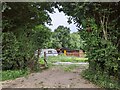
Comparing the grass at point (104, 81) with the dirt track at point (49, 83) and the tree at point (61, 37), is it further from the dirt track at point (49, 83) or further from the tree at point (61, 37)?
the tree at point (61, 37)

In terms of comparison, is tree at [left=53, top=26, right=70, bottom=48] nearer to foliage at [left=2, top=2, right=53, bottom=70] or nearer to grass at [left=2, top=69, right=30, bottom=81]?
foliage at [left=2, top=2, right=53, bottom=70]

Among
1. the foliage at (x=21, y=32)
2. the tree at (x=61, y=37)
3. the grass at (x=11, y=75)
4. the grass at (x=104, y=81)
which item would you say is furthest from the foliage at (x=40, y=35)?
the tree at (x=61, y=37)

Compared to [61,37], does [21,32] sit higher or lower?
lower

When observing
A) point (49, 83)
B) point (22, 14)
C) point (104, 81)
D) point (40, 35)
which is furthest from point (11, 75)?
point (40, 35)

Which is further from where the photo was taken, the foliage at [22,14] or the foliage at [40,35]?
the foliage at [40,35]

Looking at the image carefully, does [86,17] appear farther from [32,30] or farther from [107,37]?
[32,30]

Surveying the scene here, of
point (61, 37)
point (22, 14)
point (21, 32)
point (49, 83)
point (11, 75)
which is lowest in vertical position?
point (49, 83)

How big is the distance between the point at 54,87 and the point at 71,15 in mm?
4005

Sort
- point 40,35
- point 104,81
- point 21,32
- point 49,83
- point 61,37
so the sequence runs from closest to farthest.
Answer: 1. point 104,81
2. point 49,83
3. point 21,32
4. point 40,35
5. point 61,37

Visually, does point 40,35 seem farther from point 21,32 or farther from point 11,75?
point 11,75

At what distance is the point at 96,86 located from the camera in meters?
7.36

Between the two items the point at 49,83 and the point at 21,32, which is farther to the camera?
the point at 21,32

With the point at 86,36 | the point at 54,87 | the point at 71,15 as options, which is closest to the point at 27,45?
the point at 71,15

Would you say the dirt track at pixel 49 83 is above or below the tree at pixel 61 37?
below
